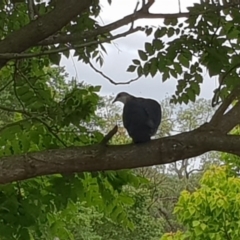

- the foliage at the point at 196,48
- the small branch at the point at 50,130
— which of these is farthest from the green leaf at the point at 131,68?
the small branch at the point at 50,130

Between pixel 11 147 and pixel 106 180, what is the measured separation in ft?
1.12

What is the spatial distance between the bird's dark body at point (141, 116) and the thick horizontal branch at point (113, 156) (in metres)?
0.37

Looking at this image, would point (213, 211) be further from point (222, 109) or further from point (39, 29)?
point (39, 29)

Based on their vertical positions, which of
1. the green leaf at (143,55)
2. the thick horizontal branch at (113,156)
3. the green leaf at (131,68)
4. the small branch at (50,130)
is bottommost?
the thick horizontal branch at (113,156)

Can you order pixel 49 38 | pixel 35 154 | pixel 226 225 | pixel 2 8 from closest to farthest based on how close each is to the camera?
pixel 35 154
pixel 49 38
pixel 2 8
pixel 226 225

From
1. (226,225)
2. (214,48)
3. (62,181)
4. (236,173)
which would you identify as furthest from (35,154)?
(236,173)

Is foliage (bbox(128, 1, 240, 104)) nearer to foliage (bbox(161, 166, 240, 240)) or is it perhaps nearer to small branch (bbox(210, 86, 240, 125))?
small branch (bbox(210, 86, 240, 125))

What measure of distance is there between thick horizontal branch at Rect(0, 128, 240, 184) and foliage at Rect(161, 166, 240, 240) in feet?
7.85

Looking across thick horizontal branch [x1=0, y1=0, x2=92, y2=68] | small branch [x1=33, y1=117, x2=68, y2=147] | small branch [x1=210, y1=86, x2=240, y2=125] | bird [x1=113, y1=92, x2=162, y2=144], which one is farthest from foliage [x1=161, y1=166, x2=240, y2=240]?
thick horizontal branch [x1=0, y1=0, x2=92, y2=68]

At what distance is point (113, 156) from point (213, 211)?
8.40 feet

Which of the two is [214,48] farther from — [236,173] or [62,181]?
[236,173]

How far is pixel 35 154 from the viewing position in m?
1.60

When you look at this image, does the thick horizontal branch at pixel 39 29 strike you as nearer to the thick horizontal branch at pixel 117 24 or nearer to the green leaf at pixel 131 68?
the thick horizontal branch at pixel 117 24

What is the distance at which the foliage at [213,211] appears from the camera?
13.1 ft
